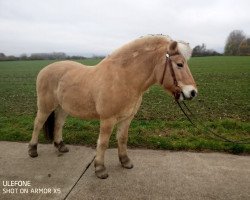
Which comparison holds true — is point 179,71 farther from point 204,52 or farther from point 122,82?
point 204,52

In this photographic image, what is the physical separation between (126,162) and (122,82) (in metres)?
1.54

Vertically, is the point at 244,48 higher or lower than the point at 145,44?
lower

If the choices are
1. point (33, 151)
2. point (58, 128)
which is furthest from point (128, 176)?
point (33, 151)

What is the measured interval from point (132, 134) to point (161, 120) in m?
1.71

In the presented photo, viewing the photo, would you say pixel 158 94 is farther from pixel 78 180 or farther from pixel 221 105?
pixel 78 180

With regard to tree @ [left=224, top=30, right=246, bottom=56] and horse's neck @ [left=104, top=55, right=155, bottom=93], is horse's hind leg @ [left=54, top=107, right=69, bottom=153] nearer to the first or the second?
horse's neck @ [left=104, top=55, right=155, bottom=93]

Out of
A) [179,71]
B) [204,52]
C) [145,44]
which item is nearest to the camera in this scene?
[179,71]

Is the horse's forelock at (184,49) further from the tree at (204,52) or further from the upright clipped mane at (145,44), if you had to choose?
the tree at (204,52)

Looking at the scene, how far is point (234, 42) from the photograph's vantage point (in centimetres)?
9825

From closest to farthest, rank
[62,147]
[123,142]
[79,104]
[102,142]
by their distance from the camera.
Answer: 1. [102,142]
2. [79,104]
3. [123,142]
4. [62,147]

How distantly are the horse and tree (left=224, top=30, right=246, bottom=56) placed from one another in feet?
306

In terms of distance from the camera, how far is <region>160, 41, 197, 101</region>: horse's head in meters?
4.10

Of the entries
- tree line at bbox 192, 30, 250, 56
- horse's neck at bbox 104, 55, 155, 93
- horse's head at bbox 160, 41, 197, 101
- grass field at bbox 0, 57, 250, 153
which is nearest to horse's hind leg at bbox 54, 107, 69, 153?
grass field at bbox 0, 57, 250, 153

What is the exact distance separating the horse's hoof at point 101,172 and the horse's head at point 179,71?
1.78m
